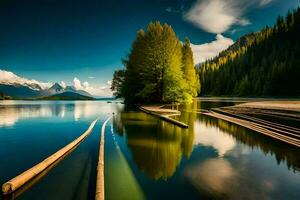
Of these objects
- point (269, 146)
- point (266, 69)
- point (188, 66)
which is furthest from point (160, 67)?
point (266, 69)

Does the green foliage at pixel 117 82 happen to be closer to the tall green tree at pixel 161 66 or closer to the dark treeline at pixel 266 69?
the tall green tree at pixel 161 66

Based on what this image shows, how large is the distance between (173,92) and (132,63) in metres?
14.0

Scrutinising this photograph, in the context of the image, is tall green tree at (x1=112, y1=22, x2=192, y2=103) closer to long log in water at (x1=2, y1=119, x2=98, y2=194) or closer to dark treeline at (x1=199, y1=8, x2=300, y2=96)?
long log in water at (x1=2, y1=119, x2=98, y2=194)

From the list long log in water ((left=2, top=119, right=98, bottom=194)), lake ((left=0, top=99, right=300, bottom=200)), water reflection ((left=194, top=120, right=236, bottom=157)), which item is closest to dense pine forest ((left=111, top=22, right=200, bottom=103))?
water reflection ((left=194, top=120, right=236, bottom=157))

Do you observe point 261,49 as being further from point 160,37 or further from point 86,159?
point 86,159

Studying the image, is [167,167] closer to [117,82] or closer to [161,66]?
[161,66]

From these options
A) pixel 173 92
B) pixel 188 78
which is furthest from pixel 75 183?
pixel 188 78

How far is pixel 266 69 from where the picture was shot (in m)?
110

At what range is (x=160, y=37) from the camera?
40281 millimetres

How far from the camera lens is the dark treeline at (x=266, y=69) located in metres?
87.8

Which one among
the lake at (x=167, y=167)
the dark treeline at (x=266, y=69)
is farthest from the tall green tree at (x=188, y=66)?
the dark treeline at (x=266, y=69)

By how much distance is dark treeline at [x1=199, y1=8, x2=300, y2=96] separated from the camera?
288ft

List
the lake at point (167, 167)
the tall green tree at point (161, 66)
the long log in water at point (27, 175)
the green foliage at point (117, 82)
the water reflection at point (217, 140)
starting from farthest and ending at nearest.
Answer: the green foliage at point (117, 82) < the tall green tree at point (161, 66) < the water reflection at point (217, 140) < the lake at point (167, 167) < the long log in water at point (27, 175)

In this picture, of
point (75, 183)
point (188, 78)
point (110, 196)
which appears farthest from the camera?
point (188, 78)
